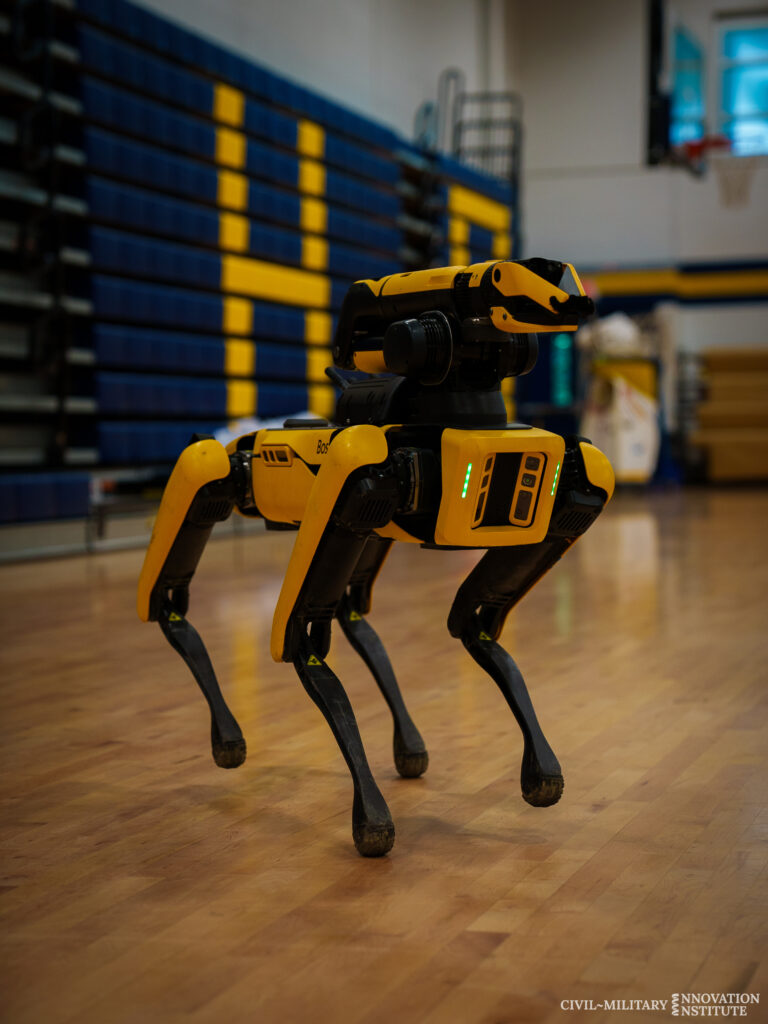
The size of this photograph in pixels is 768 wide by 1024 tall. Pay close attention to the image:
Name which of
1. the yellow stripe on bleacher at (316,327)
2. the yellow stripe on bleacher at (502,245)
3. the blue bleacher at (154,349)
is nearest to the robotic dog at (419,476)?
the blue bleacher at (154,349)

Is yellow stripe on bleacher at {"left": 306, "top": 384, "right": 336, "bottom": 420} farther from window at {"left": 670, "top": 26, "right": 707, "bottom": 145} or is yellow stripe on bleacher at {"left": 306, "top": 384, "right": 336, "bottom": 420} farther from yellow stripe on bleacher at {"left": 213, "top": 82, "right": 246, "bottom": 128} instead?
window at {"left": 670, "top": 26, "right": 707, "bottom": 145}

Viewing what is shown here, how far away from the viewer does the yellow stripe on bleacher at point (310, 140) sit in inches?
376

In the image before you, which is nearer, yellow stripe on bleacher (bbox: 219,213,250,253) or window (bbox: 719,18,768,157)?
yellow stripe on bleacher (bbox: 219,213,250,253)

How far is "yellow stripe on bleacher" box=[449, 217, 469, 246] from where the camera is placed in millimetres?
12133

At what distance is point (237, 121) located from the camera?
8805 millimetres

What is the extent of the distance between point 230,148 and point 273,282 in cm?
108

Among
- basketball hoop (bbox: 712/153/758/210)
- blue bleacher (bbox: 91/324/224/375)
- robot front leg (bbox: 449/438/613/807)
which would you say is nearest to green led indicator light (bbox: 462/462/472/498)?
robot front leg (bbox: 449/438/613/807)

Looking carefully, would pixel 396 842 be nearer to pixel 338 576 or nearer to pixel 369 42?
pixel 338 576

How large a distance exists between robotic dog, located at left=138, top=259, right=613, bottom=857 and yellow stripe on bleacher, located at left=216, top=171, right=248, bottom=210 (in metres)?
6.79

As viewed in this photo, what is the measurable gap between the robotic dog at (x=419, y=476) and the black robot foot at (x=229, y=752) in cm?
37

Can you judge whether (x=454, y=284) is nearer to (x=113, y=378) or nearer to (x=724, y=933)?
(x=724, y=933)

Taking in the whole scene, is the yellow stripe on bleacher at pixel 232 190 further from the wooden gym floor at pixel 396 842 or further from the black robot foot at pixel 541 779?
the black robot foot at pixel 541 779

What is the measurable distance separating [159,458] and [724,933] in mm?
6766

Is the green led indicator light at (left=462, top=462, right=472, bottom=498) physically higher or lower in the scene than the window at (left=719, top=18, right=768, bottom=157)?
lower
